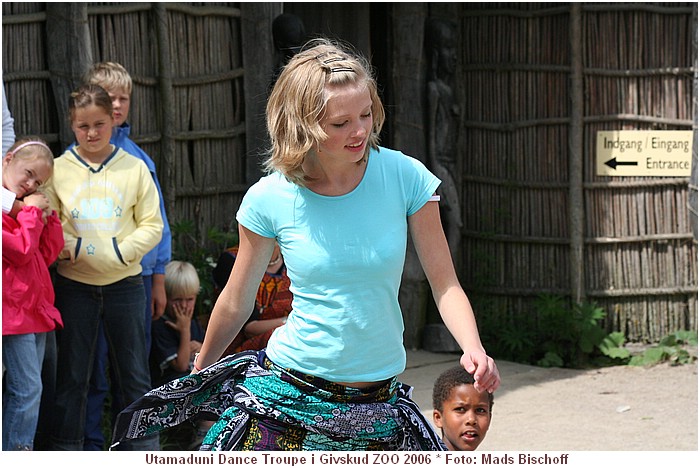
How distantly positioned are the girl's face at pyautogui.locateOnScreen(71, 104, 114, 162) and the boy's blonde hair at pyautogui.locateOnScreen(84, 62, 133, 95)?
1.07 ft

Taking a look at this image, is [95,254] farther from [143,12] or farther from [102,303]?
[143,12]

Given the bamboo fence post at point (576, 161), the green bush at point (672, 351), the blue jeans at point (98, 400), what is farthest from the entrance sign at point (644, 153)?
the blue jeans at point (98, 400)

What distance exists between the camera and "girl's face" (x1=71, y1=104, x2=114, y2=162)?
4.68 meters

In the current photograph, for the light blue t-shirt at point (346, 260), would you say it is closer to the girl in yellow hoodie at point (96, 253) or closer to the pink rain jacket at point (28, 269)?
the pink rain jacket at point (28, 269)

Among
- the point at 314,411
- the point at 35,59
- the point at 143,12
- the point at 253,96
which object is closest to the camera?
the point at 314,411

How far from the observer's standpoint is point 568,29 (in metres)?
7.68

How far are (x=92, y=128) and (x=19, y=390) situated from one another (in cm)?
117

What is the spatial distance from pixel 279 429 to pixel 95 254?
199 cm

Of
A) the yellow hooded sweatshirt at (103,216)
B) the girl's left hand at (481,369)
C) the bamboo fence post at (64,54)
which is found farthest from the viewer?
the bamboo fence post at (64,54)

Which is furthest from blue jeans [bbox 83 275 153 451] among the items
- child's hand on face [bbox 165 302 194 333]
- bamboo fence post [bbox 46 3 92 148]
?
bamboo fence post [bbox 46 3 92 148]

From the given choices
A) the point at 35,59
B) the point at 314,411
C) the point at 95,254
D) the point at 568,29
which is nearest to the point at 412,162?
the point at 314,411

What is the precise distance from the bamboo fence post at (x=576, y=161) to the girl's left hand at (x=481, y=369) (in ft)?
17.2

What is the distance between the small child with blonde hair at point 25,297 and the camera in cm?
434

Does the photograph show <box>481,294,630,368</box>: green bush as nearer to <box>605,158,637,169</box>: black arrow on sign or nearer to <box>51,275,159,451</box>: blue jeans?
<box>605,158,637,169</box>: black arrow on sign
